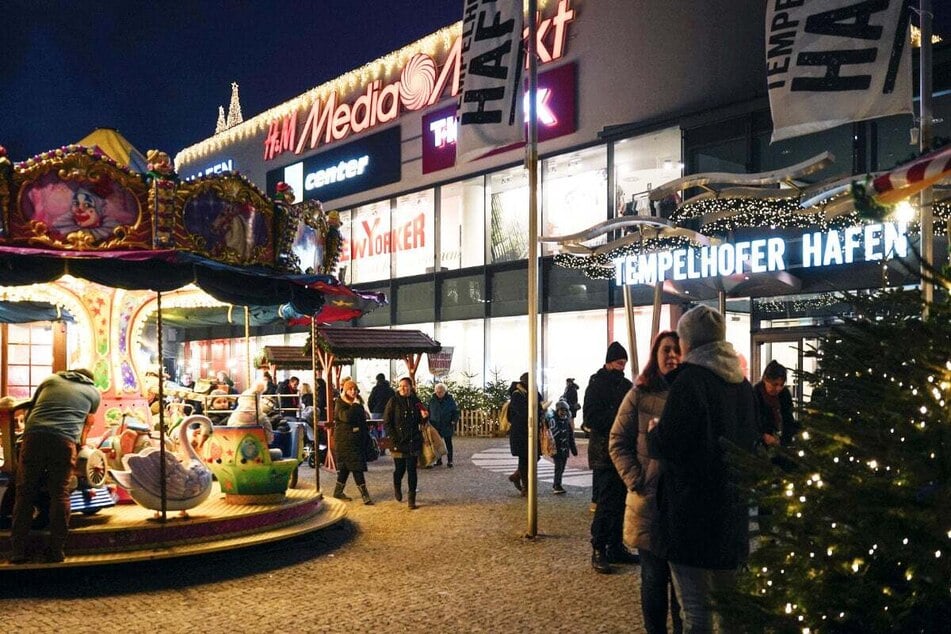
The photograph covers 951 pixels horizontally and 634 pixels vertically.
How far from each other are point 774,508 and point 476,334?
932 inches

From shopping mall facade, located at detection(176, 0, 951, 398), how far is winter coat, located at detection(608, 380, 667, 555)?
394 inches

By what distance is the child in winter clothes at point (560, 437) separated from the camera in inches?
483

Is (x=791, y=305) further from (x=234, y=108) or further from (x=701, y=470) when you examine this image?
(x=234, y=108)

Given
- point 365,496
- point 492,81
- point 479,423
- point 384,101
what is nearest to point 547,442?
point 365,496

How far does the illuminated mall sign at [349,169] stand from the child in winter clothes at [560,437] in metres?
17.4

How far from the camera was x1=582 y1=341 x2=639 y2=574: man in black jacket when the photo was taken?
7.26 meters

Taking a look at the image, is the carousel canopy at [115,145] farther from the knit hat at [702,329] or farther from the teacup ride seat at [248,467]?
the knit hat at [702,329]

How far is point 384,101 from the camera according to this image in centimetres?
2908

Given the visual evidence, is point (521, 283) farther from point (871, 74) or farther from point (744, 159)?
point (871, 74)

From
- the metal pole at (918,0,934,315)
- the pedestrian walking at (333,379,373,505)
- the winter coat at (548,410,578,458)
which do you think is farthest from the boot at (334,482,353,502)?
the metal pole at (918,0,934,315)

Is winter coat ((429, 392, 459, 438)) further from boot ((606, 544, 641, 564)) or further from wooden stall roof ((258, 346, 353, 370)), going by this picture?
boot ((606, 544, 641, 564))

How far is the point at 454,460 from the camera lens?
56.6ft

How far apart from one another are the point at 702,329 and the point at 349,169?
27827 mm

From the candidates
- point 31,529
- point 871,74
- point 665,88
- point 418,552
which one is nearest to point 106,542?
point 31,529
